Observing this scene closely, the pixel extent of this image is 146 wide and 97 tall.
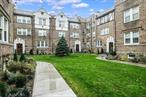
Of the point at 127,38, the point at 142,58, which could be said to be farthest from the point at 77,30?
the point at 142,58

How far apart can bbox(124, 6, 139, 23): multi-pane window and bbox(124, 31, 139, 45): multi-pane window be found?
1538mm

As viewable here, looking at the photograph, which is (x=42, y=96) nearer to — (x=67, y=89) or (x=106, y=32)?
(x=67, y=89)

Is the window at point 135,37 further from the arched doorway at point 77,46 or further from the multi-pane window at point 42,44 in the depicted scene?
the arched doorway at point 77,46

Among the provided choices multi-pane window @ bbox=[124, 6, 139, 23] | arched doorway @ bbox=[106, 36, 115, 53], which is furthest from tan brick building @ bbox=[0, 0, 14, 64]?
arched doorway @ bbox=[106, 36, 115, 53]

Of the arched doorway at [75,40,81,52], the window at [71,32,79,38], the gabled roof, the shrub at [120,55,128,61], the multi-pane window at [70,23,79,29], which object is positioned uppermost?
the gabled roof

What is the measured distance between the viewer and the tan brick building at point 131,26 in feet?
65.2

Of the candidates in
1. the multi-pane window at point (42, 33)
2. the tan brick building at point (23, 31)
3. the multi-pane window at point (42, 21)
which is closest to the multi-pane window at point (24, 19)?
the tan brick building at point (23, 31)

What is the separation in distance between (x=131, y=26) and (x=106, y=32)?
50.2 ft

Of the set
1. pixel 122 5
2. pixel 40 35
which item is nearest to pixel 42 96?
pixel 122 5

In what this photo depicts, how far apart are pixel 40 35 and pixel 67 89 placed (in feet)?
120

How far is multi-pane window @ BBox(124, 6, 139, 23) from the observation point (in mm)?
21038

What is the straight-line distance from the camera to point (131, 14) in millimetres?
21875

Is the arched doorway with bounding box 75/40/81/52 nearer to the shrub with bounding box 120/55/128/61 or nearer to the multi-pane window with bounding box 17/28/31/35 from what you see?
the multi-pane window with bounding box 17/28/31/35

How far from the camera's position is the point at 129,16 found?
72.9 feet
